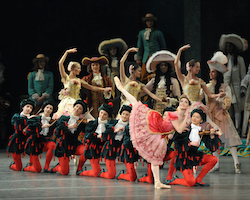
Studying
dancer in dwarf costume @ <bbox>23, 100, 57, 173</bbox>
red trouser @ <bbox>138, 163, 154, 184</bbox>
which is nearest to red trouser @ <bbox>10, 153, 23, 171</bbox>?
dancer in dwarf costume @ <bbox>23, 100, 57, 173</bbox>

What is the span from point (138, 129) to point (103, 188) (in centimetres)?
67

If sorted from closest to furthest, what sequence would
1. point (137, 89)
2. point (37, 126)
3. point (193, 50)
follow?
point (37, 126)
point (137, 89)
point (193, 50)

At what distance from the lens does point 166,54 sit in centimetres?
677

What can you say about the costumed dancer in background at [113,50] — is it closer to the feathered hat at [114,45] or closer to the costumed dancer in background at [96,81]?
the feathered hat at [114,45]

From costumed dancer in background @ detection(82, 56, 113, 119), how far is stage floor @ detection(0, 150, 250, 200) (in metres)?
1.92

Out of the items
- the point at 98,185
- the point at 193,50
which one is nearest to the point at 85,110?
the point at 98,185

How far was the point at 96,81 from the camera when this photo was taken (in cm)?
697

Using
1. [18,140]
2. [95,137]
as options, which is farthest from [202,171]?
[18,140]

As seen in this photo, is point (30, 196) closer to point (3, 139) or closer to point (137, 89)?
point (137, 89)

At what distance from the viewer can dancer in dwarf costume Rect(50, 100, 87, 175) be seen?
17.1ft

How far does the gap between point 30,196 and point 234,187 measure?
1972 mm

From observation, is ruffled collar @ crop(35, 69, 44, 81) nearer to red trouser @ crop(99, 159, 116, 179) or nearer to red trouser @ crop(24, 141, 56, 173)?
red trouser @ crop(24, 141, 56, 173)

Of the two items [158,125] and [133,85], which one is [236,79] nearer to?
[133,85]

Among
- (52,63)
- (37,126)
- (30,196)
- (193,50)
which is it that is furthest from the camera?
(52,63)
